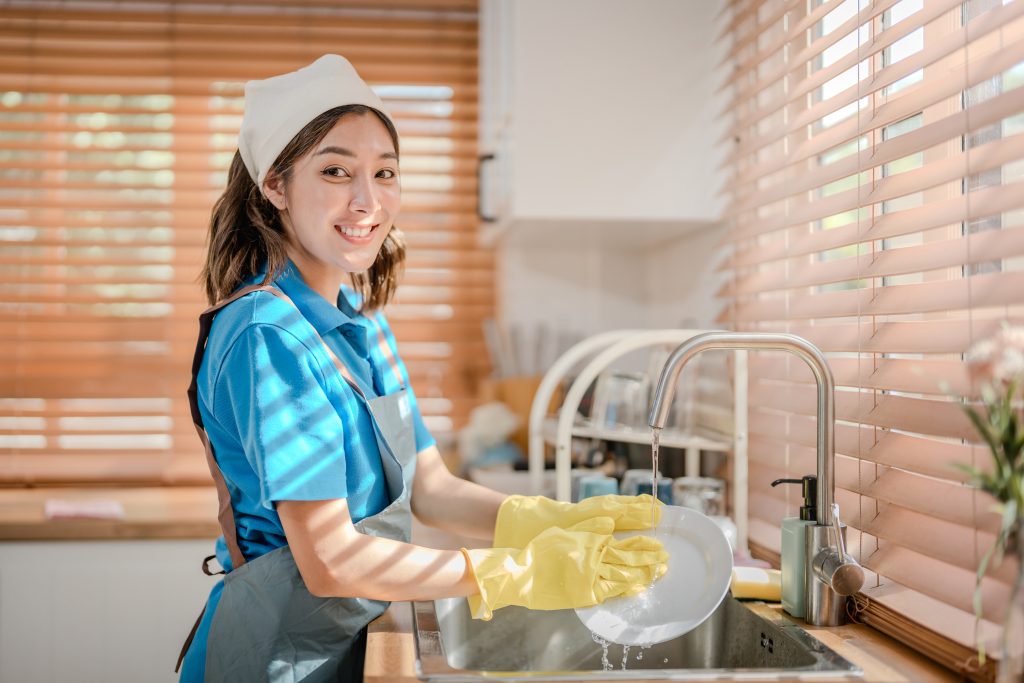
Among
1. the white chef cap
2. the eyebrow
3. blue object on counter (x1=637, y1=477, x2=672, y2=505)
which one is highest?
the white chef cap

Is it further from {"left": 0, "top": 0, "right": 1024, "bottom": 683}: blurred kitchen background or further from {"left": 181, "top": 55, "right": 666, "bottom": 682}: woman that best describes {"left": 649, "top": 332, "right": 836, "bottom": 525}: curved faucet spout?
{"left": 181, "top": 55, "right": 666, "bottom": 682}: woman

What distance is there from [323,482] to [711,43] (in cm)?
127

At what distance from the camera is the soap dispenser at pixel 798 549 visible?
3.87ft

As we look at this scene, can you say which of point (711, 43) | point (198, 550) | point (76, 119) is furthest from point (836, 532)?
point (76, 119)

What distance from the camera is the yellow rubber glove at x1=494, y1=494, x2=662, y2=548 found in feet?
4.03

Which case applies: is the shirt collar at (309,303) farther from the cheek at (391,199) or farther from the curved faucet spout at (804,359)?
the curved faucet spout at (804,359)

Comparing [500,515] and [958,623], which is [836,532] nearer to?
[958,623]

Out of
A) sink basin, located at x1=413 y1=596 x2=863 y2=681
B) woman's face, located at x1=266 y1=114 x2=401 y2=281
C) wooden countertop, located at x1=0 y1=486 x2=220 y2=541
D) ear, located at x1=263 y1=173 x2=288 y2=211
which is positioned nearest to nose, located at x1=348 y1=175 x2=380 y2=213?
woman's face, located at x1=266 y1=114 x2=401 y2=281

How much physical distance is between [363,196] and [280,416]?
14.3 inches

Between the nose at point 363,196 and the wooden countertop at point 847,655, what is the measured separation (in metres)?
0.56

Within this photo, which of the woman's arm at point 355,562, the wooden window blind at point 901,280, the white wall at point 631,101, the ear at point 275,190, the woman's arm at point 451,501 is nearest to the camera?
the wooden window blind at point 901,280

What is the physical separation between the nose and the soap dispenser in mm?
684

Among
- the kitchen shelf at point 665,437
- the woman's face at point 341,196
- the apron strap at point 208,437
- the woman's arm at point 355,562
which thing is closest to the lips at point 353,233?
the woman's face at point 341,196

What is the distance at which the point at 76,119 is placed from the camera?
2693 mm
